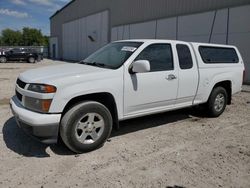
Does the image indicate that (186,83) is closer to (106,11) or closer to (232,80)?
(232,80)

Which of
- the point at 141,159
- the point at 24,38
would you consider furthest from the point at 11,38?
the point at 141,159

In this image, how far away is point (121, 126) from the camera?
5746 millimetres

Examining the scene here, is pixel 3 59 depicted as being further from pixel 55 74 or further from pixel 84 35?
pixel 55 74

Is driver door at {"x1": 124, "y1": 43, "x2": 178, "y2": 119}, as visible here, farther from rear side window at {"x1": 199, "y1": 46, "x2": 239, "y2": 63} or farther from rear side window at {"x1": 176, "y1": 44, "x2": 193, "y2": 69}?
rear side window at {"x1": 199, "y1": 46, "x2": 239, "y2": 63}

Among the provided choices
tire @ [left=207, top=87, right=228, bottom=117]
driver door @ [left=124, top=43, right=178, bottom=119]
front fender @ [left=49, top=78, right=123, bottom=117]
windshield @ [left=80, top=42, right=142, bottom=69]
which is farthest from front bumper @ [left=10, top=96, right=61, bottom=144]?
tire @ [left=207, top=87, right=228, bottom=117]

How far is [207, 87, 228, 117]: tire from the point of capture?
6406 mm

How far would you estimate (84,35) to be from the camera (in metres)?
32.2

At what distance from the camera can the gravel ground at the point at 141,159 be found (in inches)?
138

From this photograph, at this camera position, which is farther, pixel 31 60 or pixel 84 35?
pixel 84 35

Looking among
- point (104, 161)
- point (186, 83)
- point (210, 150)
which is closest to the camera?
point (104, 161)

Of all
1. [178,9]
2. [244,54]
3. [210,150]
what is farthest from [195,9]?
[210,150]

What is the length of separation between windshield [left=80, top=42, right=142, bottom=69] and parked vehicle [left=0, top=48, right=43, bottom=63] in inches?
1036

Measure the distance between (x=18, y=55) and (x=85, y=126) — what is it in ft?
91.1

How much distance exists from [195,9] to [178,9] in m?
1.52
